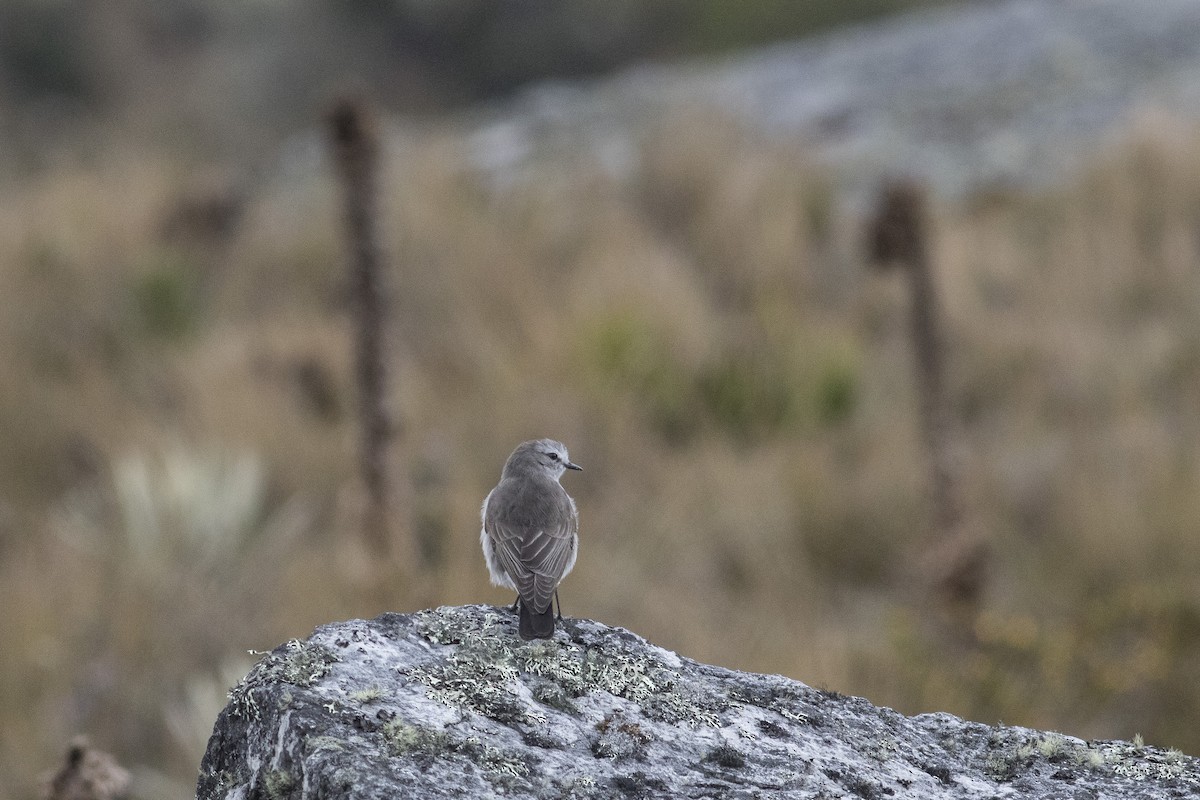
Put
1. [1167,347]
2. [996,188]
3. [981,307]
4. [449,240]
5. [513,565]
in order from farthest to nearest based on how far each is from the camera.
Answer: [996,188], [449,240], [981,307], [1167,347], [513,565]

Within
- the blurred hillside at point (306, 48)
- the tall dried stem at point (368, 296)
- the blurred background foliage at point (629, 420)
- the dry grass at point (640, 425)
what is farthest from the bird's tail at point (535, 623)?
the blurred hillside at point (306, 48)

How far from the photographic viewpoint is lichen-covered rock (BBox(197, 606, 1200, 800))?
1.84 m

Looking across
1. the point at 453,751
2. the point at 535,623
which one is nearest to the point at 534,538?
the point at 535,623

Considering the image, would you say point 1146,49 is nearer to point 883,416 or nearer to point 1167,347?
point 1167,347

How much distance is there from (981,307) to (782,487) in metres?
4.31

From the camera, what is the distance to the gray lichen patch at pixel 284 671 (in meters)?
1.96

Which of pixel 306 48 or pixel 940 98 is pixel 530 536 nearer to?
pixel 940 98

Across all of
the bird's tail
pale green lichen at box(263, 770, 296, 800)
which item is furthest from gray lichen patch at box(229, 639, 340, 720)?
the bird's tail

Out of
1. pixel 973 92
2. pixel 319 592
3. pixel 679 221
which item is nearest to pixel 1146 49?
pixel 973 92

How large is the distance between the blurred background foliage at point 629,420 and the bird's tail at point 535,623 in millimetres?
3230

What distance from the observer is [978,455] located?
9320mm

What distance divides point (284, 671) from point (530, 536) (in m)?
0.69

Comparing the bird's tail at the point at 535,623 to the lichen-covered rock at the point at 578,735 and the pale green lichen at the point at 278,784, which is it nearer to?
the lichen-covered rock at the point at 578,735

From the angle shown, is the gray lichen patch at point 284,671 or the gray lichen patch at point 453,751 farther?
the gray lichen patch at point 284,671
